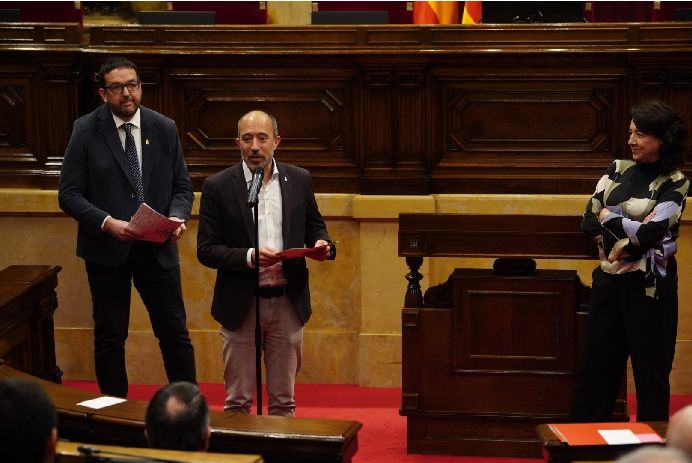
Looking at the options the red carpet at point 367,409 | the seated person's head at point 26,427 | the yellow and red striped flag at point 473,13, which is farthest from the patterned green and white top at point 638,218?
the seated person's head at point 26,427

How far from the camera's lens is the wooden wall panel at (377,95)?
19.5 feet

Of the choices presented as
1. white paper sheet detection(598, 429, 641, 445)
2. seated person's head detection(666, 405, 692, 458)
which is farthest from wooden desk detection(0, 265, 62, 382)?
seated person's head detection(666, 405, 692, 458)

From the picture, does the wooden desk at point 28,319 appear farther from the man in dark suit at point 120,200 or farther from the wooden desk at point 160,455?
the wooden desk at point 160,455

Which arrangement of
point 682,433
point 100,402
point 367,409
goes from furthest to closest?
point 367,409, point 100,402, point 682,433

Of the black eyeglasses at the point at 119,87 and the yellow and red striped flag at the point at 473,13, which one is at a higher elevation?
the yellow and red striped flag at the point at 473,13

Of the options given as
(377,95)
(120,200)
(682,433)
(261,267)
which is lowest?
(682,433)

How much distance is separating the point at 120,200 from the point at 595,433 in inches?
90.3

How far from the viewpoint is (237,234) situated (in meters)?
4.54

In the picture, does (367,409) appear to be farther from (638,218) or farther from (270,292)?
(638,218)

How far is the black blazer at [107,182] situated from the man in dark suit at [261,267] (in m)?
0.41

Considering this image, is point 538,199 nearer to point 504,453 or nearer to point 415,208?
point 415,208

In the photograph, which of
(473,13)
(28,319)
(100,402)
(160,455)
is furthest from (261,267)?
(473,13)

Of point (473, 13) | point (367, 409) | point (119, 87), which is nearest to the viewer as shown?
point (119, 87)

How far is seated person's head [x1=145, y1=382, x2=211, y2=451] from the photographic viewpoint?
9.26 feet
